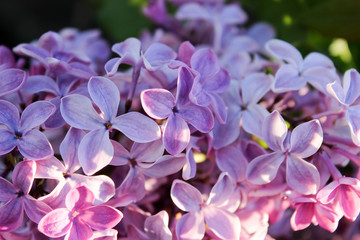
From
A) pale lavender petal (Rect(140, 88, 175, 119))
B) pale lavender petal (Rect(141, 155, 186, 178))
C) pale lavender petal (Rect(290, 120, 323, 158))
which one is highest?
pale lavender petal (Rect(140, 88, 175, 119))

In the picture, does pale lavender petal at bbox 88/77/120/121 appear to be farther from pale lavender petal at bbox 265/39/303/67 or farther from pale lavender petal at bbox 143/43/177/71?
pale lavender petal at bbox 265/39/303/67

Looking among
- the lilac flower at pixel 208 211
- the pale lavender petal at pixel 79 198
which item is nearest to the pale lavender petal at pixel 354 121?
the lilac flower at pixel 208 211

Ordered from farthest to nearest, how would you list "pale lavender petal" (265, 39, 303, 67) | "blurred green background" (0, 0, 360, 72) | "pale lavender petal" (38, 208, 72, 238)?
"blurred green background" (0, 0, 360, 72), "pale lavender petal" (265, 39, 303, 67), "pale lavender petal" (38, 208, 72, 238)

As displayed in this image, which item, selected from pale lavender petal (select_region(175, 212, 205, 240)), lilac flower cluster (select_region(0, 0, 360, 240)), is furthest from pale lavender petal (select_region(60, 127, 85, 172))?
pale lavender petal (select_region(175, 212, 205, 240))

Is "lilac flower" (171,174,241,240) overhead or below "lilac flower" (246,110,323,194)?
below

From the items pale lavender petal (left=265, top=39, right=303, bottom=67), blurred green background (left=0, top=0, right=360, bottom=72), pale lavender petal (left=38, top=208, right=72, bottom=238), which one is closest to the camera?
pale lavender petal (left=38, top=208, right=72, bottom=238)

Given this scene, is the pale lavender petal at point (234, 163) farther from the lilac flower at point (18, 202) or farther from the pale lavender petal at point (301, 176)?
the lilac flower at point (18, 202)

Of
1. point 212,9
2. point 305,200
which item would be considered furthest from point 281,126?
point 212,9

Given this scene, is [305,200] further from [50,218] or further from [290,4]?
[290,4]

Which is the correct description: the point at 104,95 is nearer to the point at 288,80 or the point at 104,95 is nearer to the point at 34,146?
the point at 34,146
